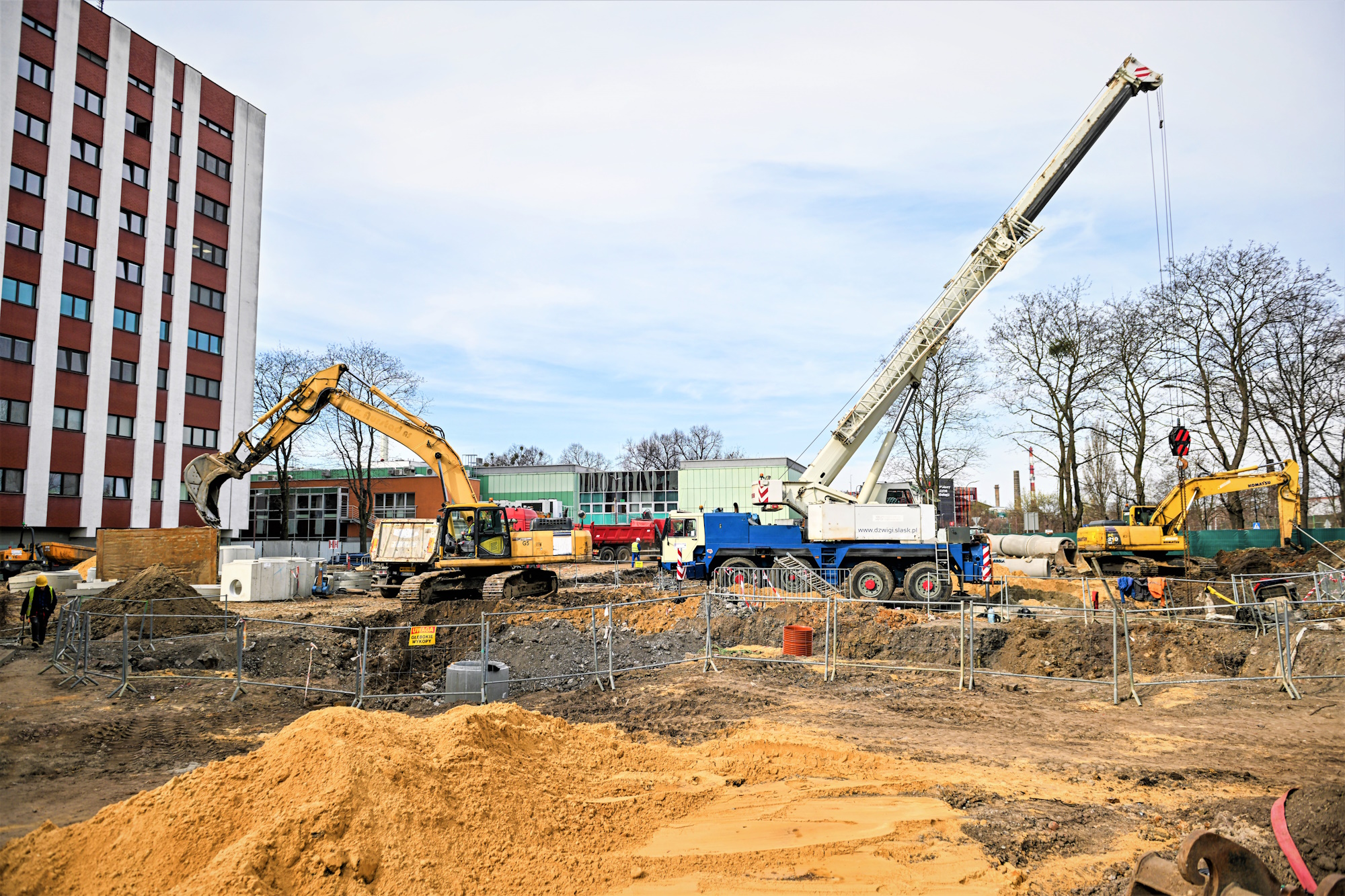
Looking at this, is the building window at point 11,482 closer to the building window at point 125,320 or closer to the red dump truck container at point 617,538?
the building window at point 125,320

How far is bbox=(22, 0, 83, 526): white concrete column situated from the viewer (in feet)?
113

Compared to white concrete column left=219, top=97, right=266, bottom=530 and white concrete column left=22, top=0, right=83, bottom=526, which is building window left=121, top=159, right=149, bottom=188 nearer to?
white concrete column left=22, top=0, right=83, bottom=526

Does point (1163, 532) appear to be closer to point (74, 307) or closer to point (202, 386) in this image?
point (202, 386)

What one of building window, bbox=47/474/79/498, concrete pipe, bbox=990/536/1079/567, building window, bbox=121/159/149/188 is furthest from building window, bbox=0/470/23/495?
concrete pipe, bbox=990/536/1079/567

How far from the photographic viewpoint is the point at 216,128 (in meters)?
42.9

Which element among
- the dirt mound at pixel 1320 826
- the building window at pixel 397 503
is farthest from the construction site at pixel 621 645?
the building window at pixel 397 503

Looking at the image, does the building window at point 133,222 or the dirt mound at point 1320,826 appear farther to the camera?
the building window at point 133,222

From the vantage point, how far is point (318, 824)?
5668 millimetres

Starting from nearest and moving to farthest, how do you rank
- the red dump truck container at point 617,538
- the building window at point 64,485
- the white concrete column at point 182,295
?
1. the building window at point 64,485
2. the white concrete column at point 182,295
3. the red dump truck container at point 617,538

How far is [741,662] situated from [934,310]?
1294 cm

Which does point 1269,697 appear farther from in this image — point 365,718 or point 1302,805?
point 365,718

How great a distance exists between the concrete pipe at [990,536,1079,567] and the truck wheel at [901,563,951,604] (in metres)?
7.96

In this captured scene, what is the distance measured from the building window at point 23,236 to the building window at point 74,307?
2158 millimetres

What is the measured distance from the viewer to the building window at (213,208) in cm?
Answer: 4197
